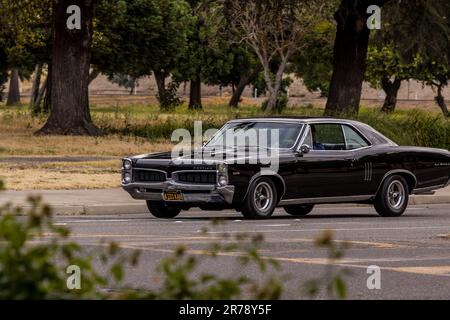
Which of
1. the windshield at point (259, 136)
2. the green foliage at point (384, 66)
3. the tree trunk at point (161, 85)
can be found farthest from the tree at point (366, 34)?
the green foliage at point (384, 66)

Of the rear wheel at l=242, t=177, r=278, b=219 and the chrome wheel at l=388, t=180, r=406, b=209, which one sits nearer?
the rear wheel at l=242, t=177, r=278, b=219

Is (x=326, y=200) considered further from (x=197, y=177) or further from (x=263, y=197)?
(x=197, y=177)

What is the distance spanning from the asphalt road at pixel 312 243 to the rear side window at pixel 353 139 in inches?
44.5

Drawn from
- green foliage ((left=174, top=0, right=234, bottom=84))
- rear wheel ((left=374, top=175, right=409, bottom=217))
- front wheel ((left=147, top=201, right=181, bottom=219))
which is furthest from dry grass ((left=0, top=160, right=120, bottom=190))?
green foliage ((left=174, top=0, right=234, bottom=84))

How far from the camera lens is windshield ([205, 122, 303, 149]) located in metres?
19.2

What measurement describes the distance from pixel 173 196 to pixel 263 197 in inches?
52.5

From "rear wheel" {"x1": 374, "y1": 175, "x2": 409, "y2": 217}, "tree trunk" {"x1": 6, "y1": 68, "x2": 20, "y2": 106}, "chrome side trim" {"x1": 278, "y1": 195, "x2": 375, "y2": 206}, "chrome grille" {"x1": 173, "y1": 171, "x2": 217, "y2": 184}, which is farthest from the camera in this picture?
"tree trunk" {"x1": 6, "y1": 68, "x2": 20, "y2": 106}

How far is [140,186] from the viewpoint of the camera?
1858 centimetres

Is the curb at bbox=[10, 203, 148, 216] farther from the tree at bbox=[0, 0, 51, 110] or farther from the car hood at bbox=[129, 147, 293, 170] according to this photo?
the tree at bbox=[0, 0, 51, 110]

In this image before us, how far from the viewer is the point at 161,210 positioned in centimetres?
1933

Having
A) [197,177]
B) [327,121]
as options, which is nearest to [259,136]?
[327,121]

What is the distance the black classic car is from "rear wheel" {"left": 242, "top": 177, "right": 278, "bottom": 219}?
0.05 feet
